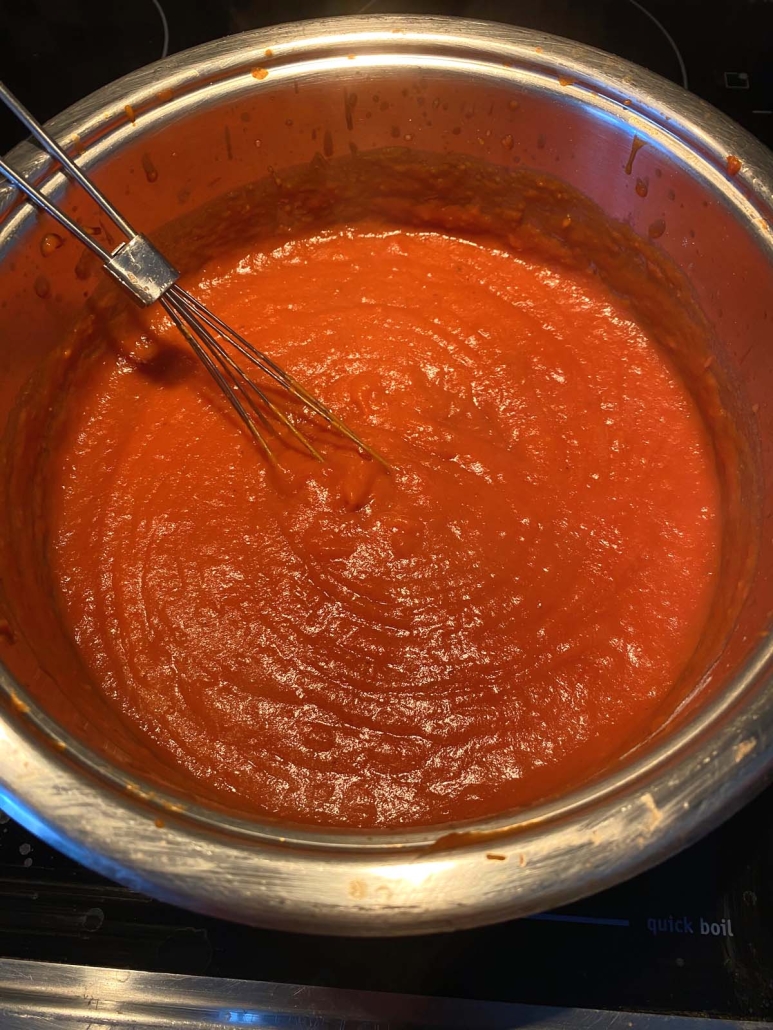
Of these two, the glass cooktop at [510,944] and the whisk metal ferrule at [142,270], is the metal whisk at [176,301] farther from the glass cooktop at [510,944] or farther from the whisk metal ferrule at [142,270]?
the glass cooktop at [510,944]

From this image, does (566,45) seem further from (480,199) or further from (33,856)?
(33,856)

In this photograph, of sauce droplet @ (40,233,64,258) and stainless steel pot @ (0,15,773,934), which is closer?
stainless steel pot @ (0,15,773,934)

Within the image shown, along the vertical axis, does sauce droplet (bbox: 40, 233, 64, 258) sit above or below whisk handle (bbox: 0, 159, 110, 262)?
above

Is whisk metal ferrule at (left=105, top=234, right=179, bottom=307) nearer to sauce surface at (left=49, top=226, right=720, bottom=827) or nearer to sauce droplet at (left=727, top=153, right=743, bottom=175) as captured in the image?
sauce surface at (left=49, top=226, right=720, bottom=827)

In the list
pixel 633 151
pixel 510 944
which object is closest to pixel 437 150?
pixel 633 151

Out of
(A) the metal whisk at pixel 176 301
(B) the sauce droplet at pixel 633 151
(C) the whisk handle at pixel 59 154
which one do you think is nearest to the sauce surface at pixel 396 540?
(A) the metal whisk at pixel 176 301

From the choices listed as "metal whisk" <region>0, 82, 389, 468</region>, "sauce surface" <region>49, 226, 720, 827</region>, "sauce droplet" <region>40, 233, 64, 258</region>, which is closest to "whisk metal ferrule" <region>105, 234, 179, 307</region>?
"metal whisk" <region>0, 82, 389, 468</region>

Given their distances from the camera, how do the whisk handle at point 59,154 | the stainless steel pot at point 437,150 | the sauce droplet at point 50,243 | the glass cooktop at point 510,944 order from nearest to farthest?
the stainless steel pot at point 437,150
the glass cooktop at point 510,944
the whisk handle at point 59,154
the sauce droplet at point 50,243
